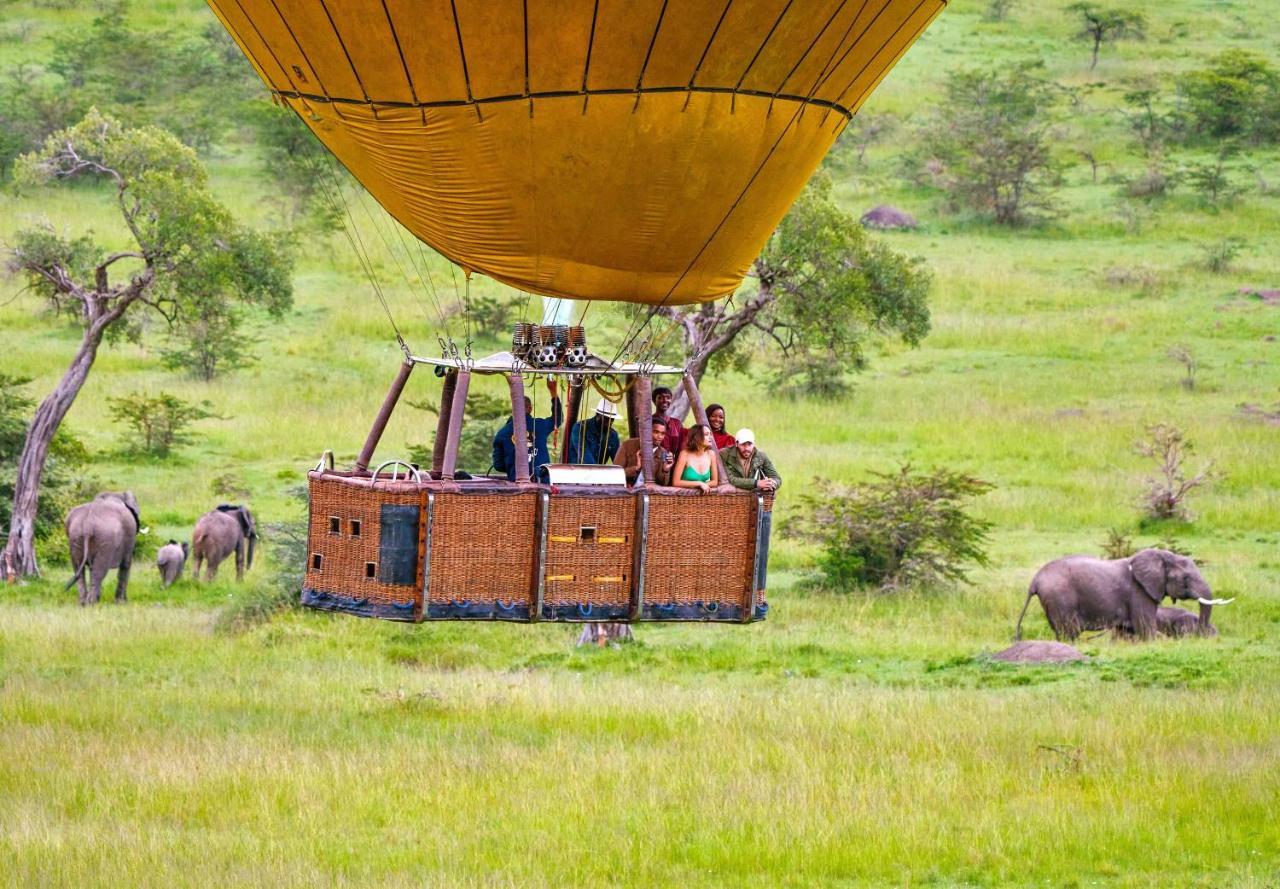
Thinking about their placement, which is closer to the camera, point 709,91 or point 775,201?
point 709,91

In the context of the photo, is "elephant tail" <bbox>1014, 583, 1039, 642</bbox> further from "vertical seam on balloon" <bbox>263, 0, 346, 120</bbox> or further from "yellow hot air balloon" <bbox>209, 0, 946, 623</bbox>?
"vertical seam on balloon" <bbox>263, 0, 346, 120</bbox>

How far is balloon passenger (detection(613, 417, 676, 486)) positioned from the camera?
14406 millimetres

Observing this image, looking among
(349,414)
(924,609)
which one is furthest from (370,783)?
(349,414)

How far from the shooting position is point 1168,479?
33.7m

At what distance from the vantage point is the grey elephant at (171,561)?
29016 millimetres

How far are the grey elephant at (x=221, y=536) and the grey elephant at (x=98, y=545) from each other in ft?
3.39

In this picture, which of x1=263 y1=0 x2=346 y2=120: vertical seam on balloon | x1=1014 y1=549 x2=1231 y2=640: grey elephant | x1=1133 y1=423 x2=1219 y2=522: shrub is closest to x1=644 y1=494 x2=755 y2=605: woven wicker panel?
x1=263 y1=0 x2=346 y2=120: vertical seam on balloon

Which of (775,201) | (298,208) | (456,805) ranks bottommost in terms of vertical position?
(456,805)

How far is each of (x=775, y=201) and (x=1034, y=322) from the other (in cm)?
3512

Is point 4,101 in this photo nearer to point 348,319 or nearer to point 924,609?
point 348,319

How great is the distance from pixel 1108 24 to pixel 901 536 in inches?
2152

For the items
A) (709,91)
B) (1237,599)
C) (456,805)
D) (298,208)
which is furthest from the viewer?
(298,208)

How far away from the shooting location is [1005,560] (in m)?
30.8

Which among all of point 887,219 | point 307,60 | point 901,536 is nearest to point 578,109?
point 307,60
